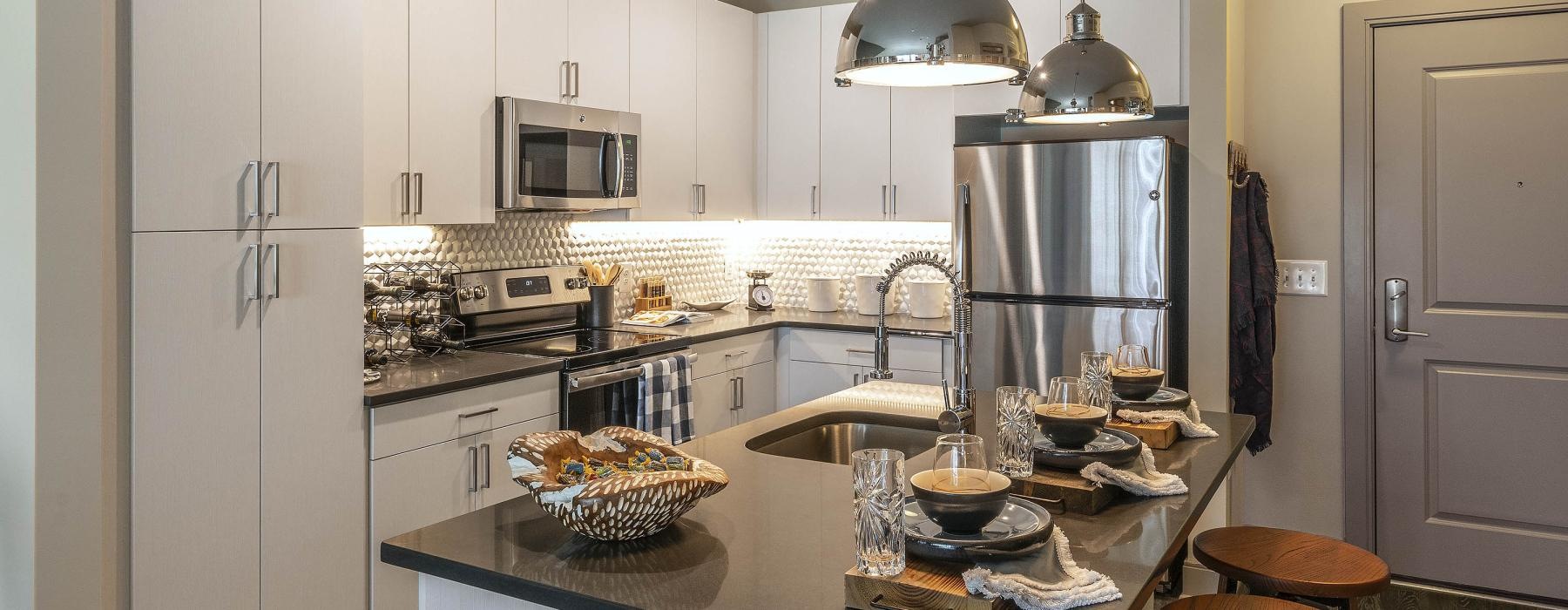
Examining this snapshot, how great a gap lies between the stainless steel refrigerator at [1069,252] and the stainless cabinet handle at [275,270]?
2425mm

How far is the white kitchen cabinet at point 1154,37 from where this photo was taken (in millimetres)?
4055

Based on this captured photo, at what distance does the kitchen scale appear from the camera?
522 cm

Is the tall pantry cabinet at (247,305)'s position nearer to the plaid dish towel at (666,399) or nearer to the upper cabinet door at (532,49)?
the upper cabinet door at (532,49)

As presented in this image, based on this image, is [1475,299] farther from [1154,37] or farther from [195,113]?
[195,113]

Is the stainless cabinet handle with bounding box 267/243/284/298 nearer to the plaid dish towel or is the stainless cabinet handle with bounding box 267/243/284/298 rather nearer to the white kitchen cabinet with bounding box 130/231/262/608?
the white kitchen cabinet with bounding box 130/231/262/608

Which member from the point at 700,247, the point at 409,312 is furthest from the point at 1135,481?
the point at 700,247

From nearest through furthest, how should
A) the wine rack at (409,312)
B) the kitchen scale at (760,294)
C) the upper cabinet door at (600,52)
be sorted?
the wine rack at (409,312)
the upper cabinet door at (600,52)
the kitchen scale at (760,294)

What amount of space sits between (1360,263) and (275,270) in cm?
361

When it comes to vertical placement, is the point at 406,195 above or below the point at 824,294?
above

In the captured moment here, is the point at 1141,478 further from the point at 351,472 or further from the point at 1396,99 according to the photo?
the point at 1396,99

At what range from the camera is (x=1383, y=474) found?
3898 millimetres

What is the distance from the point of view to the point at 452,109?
3.46 metres

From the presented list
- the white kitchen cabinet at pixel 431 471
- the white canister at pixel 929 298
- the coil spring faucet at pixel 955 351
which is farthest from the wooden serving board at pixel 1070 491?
the white canister at pixel 929 298

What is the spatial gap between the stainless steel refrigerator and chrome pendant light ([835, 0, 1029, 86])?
2108 mm
